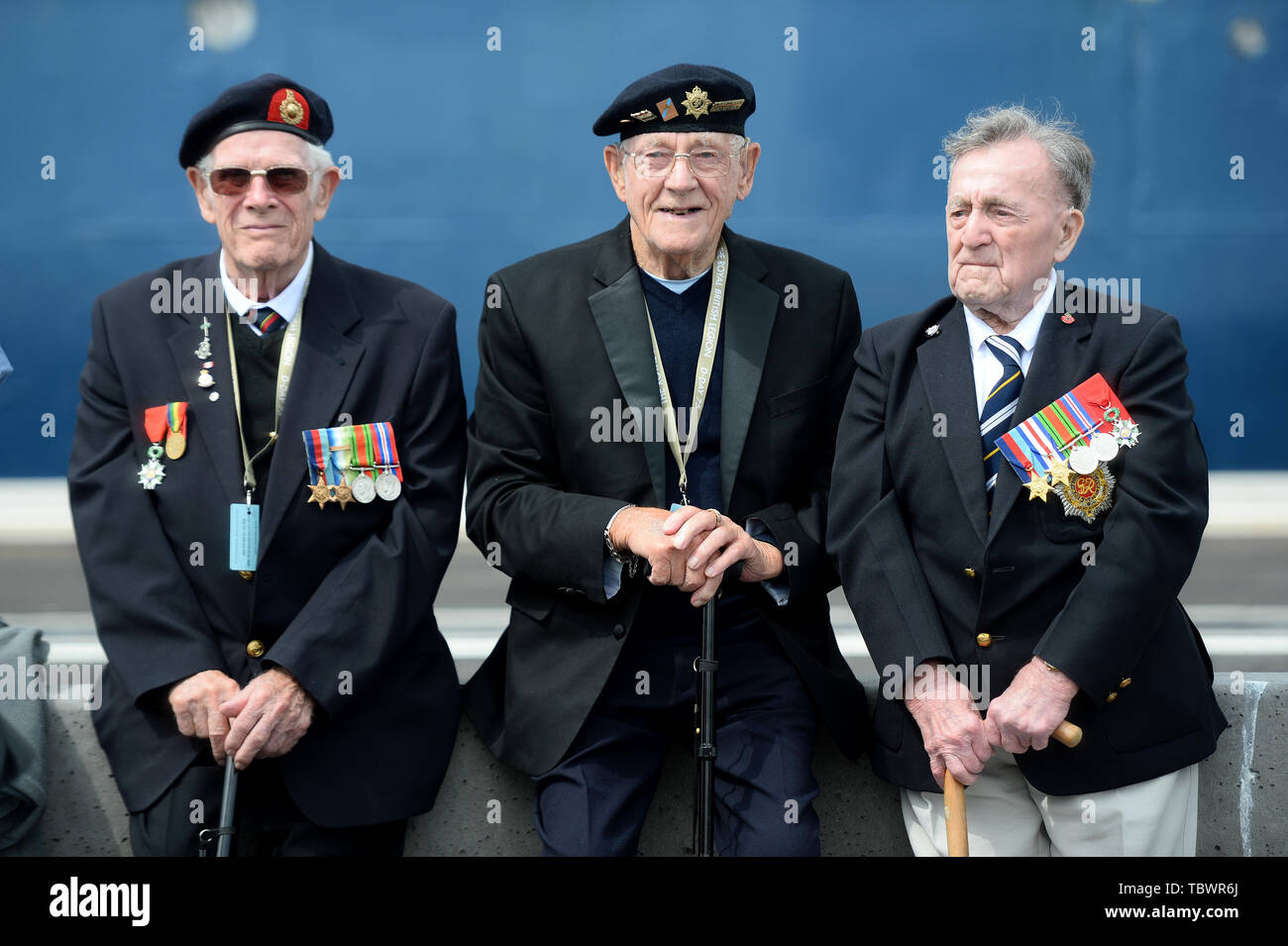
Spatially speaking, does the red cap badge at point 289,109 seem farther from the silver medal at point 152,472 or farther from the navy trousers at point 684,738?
the navy trousers at point 684,738

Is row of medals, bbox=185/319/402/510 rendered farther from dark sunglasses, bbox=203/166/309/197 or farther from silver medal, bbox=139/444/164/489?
dark sunglasses, bbox=203/166/309/197

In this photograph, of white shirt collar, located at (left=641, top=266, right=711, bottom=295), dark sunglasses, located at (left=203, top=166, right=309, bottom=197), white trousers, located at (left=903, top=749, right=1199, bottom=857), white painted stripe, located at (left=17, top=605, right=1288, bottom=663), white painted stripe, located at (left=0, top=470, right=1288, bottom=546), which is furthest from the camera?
white painted stripe, located at (left=0, top=470, right=1288, bottom=546)

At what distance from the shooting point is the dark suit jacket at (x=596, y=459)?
10.0ft

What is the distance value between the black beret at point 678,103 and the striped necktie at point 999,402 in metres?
0.74

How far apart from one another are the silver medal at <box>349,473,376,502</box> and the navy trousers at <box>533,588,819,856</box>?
0.62 metres

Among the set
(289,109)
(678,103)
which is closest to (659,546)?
(678,103)

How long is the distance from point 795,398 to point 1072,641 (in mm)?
808

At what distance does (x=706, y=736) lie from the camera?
9.51ft

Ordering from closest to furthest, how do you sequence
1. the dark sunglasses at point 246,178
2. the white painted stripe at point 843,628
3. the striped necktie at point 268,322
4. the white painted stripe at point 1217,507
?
the dark sunglasses at point 246,178 < the striped necktie at point 268,322 < the white painted stripe at point 843,628 < the white painted stripe at point 1217,507

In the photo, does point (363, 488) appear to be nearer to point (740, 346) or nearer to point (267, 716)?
point (267, 716)

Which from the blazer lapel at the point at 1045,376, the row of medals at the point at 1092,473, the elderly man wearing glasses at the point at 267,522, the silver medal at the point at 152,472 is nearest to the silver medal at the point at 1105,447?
the row of medals at the point at 1092,473

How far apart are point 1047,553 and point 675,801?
39.1 inches

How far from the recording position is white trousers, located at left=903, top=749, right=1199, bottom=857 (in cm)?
282
